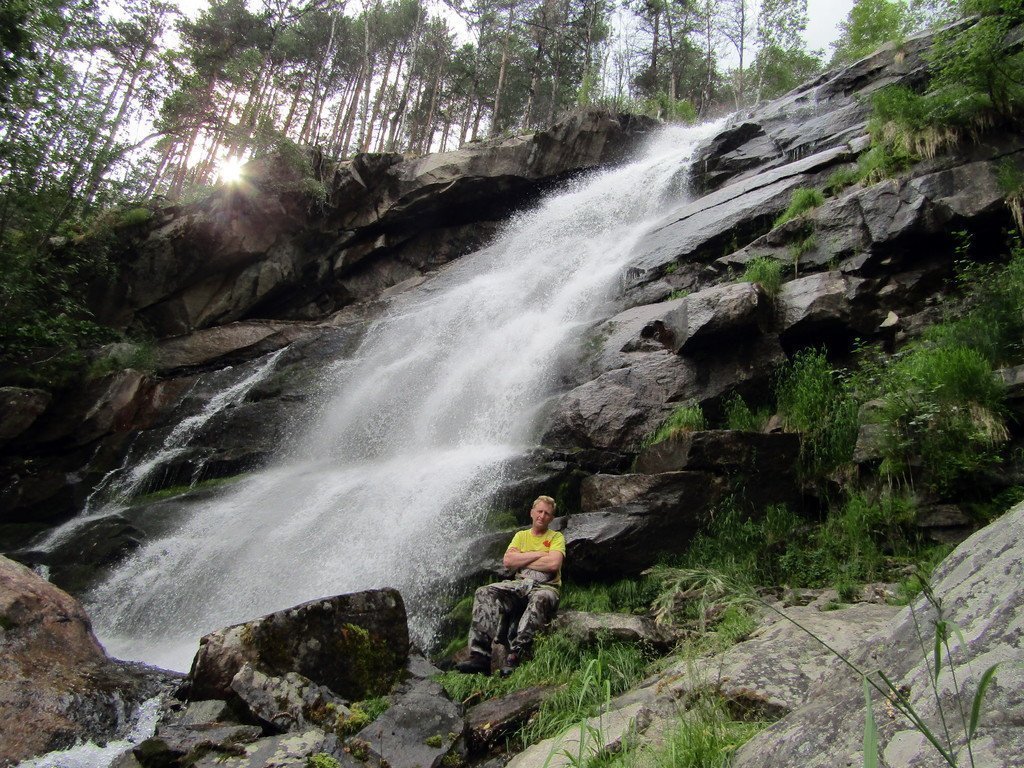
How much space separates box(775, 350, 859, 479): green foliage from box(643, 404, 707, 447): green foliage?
3.55 ft

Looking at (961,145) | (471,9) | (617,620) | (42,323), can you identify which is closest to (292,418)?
(42,323)

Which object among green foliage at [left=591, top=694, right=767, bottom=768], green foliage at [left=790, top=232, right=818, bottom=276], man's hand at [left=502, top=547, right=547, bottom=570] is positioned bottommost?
green foliage at [left=591, top=694, right=767, bottom=768]

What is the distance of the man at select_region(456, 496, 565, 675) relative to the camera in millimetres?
5039

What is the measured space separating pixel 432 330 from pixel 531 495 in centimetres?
736

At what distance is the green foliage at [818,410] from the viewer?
22.6ft

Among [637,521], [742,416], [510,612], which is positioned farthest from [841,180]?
[510,612]

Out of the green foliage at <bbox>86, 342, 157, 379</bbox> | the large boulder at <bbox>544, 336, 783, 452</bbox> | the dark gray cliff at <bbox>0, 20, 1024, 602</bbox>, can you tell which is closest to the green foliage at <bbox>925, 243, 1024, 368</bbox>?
the dark gray cliff at <bbox>0, 20, 1024, 602</bbox>

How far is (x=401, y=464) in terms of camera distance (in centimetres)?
934

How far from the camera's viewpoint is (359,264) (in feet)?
62.5

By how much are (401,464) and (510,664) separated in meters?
4.85

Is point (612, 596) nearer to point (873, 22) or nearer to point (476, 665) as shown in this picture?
point (476, 665)

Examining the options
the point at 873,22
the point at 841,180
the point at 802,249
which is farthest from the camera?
the point at 873,22

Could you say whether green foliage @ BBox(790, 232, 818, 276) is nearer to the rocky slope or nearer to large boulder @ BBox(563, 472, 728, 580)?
the rocky slope

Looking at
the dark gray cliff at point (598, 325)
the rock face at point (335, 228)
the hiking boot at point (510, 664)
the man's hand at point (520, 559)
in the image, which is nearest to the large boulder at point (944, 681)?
the hiking boot at point (510, 664)
